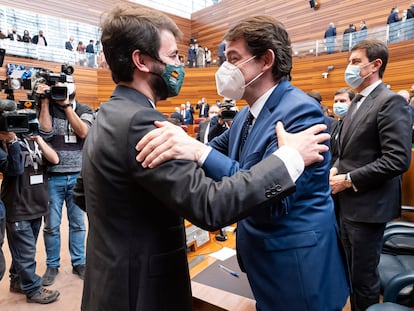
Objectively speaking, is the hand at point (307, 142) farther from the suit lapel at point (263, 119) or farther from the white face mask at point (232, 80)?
the white face mask at point (232, 80)

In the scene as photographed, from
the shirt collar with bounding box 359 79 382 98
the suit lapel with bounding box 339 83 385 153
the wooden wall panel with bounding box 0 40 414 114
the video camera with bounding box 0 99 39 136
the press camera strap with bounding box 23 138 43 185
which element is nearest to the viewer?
the suit lapel with bounding box 339 83 385 153

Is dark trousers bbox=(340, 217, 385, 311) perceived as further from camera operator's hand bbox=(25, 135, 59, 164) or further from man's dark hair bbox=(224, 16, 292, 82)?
camera operator's hand bbox=(25, 135, 59, 164)

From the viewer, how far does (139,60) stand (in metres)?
0.94

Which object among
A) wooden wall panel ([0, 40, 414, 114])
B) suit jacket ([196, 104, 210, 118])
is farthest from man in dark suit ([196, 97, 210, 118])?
wooden wall panel ([0, 40, 414, 114])

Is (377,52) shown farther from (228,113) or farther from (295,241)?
(295,241)

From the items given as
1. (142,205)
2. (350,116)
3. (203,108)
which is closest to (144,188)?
(142,205)

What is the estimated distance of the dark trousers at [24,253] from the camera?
2346 mm

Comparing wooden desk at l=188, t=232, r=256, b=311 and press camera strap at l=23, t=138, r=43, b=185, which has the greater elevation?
press camera strap at l=23, t=138, r=43, b=185

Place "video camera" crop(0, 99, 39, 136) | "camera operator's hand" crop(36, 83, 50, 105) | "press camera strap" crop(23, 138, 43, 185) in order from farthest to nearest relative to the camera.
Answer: "camera operator's hand" crop(36, 83, 50, 105), "press camera strap" crop(23, 138, 43, 185), "video camera" crop(0, 99, 39, 136)

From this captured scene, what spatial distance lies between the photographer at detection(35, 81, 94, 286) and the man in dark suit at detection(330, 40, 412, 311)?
2.11 m

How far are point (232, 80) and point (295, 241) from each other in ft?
2.05

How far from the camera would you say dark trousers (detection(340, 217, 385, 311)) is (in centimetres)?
167

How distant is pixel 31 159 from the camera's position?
8.02 ft

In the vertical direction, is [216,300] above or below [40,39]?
below
